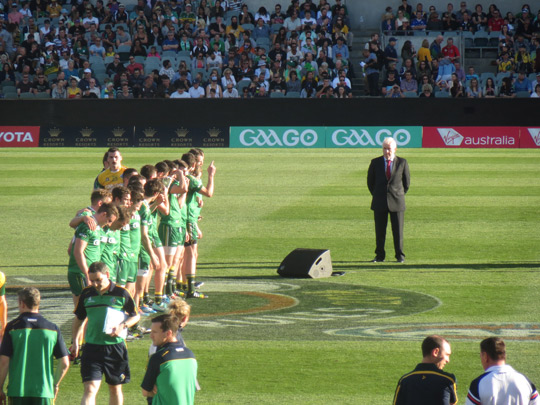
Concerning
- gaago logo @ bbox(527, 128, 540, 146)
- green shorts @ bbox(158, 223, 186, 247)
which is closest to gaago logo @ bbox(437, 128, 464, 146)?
gaago logo @ bbox(527, 128, 540, 146)

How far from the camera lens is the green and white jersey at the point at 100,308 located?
24.0ft

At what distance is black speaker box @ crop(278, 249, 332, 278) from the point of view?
13684mm

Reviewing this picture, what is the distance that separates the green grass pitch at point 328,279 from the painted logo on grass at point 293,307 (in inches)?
1.0

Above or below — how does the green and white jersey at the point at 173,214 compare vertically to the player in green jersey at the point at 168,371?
above

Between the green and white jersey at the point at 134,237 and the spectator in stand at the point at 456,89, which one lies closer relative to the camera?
the green and white jersey at the point at 134,237

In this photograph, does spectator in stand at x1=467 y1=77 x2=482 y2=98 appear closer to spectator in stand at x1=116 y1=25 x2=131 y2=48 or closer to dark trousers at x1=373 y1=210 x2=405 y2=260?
spectator in stand at x1=116 y1=25 x2=131 y2=48

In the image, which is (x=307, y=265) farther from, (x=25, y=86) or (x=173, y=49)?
(x=173, y=49)

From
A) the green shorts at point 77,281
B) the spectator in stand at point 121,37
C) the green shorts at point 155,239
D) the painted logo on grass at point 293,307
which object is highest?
the spectator in stand at point 121,37

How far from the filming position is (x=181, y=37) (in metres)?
38.4

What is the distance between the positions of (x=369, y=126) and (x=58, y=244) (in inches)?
704

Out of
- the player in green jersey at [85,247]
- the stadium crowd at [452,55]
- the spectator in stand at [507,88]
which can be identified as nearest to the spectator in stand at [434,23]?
the stadium crowd at [452,55]

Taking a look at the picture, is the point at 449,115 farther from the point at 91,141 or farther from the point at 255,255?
the point at 255,255

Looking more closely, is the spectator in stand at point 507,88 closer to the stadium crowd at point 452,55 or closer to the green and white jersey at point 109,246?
the stadium crowd at point 452,55

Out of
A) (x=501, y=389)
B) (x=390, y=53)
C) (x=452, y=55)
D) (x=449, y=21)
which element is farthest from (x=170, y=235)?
(x=449, y=21)
